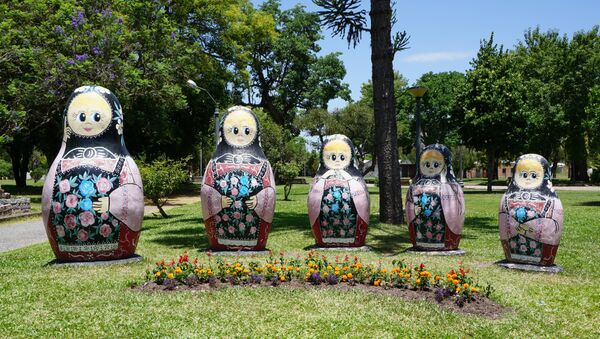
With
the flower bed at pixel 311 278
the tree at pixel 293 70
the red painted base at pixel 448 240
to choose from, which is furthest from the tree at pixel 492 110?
the flower bed at pixel 311 278

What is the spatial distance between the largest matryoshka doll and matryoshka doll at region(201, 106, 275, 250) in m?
1.46

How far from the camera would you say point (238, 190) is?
34.9ft

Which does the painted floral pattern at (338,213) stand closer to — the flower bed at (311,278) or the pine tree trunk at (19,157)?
the flower bed at (311,278)

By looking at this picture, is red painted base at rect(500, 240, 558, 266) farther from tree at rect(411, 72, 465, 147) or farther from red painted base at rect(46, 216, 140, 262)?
Result: tree at rect(411, 72, 465, 147)

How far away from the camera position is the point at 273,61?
45.7 meters

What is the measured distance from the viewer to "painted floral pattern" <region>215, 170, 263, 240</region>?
1063 centimetres

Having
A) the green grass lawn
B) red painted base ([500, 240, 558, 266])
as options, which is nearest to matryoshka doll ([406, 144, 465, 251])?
the green grass lawn

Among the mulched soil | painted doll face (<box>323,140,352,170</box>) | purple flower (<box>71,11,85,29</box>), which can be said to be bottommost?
the mulched soil

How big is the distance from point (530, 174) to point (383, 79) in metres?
7.15

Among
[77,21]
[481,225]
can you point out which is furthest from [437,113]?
[77,21]

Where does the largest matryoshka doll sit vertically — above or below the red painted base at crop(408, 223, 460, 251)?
above

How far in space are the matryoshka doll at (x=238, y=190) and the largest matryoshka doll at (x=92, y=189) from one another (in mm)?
1463

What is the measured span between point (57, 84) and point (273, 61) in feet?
84.2

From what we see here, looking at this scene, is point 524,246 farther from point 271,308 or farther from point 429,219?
point 271,308
